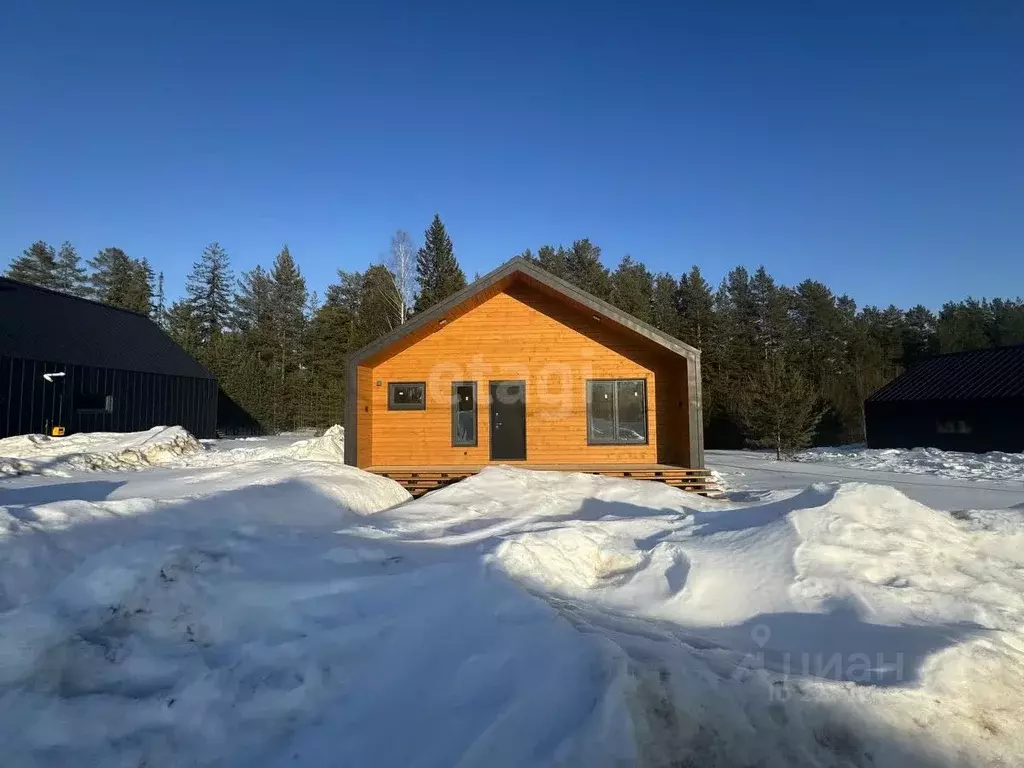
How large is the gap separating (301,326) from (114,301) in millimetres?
16696

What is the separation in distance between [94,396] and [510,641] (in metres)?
21.9

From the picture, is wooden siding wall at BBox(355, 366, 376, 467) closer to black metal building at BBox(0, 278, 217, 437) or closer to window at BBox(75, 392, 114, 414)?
black metal building at BBox(0, 278, 217, 437)

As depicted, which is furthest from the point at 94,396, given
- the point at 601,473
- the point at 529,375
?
the point at 601,473

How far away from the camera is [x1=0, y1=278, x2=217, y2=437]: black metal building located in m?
17.6

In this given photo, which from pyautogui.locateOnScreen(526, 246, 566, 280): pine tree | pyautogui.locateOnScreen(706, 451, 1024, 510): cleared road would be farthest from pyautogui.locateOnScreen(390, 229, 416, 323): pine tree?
pyautogui.locateOnScreen(706, 451, 1024, 510): cleared road

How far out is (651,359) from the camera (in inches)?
469

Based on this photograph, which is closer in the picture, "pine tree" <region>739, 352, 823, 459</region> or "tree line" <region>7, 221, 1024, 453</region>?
"pine tree" <region>739, 352, 823, 459</region>

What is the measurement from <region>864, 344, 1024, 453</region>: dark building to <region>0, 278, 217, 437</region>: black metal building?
2754cm

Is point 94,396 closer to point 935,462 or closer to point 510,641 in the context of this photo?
point 510,641

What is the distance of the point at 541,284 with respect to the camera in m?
11.4

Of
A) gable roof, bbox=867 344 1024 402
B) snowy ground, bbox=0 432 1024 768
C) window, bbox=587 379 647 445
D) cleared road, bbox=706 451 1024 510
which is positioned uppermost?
gable roof, bbox=867 344 1024 402

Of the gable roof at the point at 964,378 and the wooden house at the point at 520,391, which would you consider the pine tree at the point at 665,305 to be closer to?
the gable roof at the point at 964,378

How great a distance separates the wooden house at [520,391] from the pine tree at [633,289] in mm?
19787

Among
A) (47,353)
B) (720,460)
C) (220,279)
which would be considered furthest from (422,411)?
(220,279)
